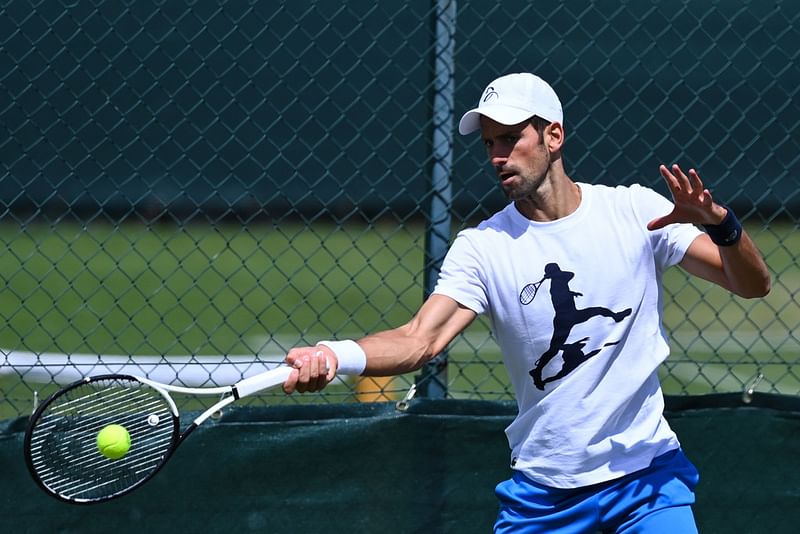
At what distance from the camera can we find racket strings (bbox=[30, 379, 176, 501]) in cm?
358

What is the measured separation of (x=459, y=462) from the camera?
14.7ft

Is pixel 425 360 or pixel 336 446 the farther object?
pixel 336 446

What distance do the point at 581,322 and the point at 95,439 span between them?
61.1 inches

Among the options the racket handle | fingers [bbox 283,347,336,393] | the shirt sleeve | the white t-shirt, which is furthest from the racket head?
the white t-shirt

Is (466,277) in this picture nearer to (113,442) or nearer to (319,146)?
(113,442)

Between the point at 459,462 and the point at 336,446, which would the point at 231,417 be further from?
the point at 459,462

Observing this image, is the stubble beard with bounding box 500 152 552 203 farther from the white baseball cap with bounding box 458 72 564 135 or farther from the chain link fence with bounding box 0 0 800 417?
the chain link fence with bounding box 0 0 800 417

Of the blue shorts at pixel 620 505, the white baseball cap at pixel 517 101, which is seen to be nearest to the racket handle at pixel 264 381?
the blue shorts at pixel 620 505

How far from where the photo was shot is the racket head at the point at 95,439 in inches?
140

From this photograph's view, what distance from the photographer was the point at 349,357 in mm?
3264

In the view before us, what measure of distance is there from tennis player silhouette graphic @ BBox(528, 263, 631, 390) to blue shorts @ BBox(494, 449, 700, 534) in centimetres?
37

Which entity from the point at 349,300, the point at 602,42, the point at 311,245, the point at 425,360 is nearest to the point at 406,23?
the point at 602,42

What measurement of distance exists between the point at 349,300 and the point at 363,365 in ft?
24.5

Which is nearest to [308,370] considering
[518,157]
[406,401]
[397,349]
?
[397,349]
